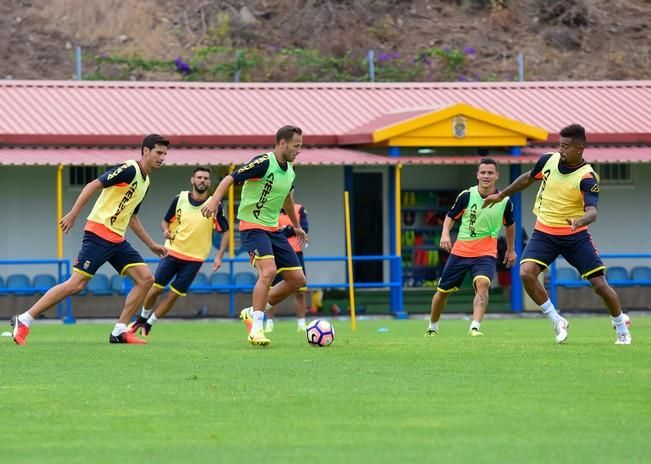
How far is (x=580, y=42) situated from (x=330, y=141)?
71.0 feet

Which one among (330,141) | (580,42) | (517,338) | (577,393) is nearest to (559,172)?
(517,338)

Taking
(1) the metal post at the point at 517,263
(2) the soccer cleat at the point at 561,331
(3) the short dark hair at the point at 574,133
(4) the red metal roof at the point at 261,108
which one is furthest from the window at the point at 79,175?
(3) the short dark hair at the point at 574,133

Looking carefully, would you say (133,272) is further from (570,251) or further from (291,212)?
(570,251)

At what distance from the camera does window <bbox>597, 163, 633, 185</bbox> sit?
33375mm

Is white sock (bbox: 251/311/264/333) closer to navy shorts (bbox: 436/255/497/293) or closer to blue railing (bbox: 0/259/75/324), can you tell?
navy shorts (bbox: 436/255/497/293)

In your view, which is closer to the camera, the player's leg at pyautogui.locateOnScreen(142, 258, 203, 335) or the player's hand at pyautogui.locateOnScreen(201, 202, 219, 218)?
the player's hand at pyautogui.locateOnScreen(201, 202, 219, 218)

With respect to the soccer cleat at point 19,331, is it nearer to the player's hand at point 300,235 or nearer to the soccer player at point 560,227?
the player's hand at point 300,235

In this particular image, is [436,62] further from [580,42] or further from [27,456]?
[27,456]

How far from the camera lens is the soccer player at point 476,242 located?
1767 centimetres

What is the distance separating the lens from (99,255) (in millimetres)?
15180

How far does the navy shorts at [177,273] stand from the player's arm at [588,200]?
5.67m

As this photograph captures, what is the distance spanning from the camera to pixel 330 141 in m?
30.8

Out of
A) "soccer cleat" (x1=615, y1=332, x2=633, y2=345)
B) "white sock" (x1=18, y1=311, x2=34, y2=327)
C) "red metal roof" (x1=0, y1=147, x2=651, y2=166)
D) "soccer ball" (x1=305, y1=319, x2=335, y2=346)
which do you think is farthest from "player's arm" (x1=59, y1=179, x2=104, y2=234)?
"red metal roof" (x1=0, y1=147, x2=651, y2=166)

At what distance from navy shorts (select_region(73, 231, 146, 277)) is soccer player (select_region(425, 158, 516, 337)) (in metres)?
3.96
